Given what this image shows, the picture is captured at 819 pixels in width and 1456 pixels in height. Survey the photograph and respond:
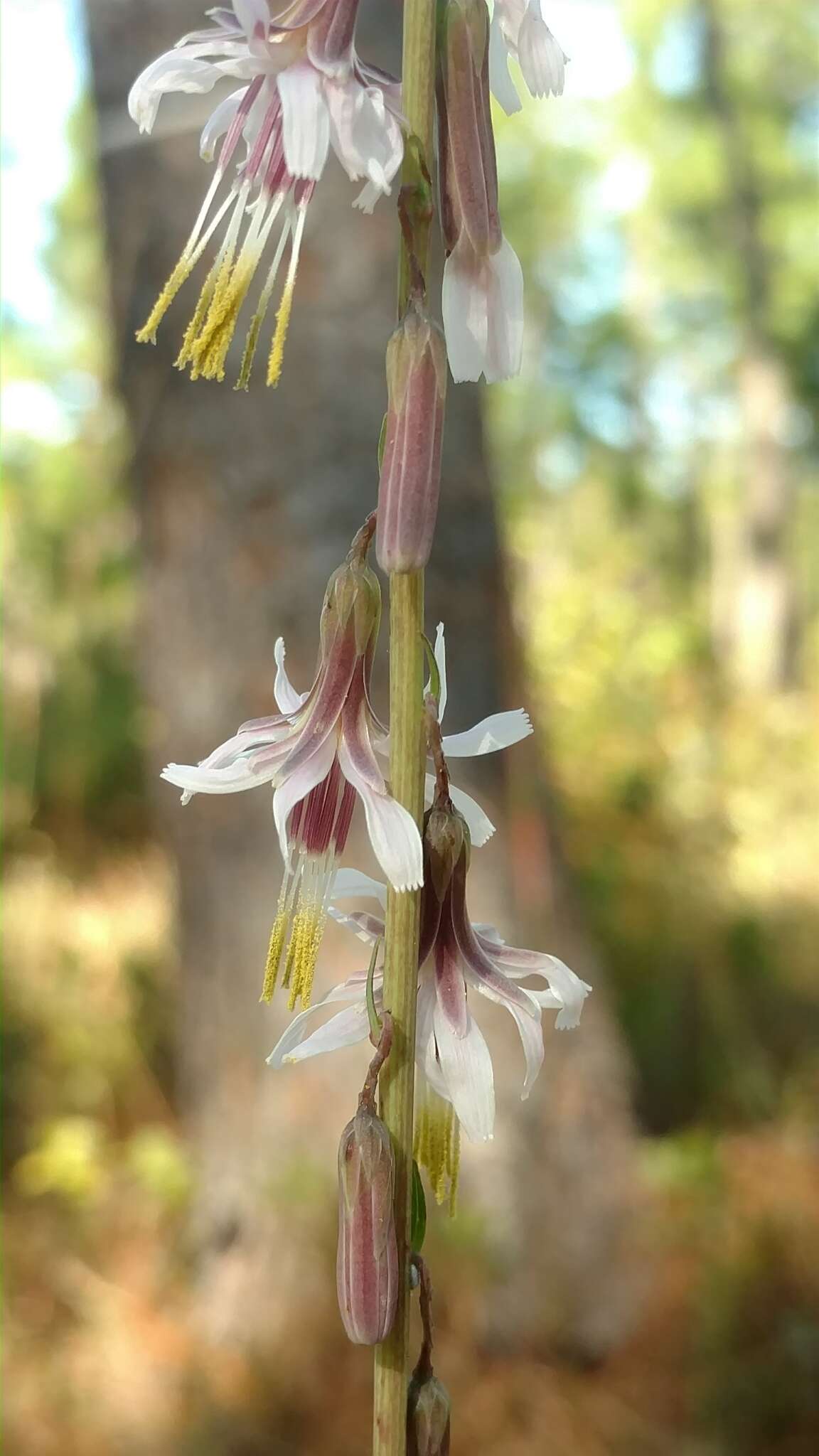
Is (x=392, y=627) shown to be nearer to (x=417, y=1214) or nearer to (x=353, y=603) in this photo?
(x=353, y=603)

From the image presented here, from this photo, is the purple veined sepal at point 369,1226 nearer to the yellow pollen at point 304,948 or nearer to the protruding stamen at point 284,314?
the yellow pollen at point 304,948

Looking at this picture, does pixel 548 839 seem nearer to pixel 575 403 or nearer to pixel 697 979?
pixel 697 979

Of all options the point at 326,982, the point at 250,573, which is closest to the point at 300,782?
the point at 326,982

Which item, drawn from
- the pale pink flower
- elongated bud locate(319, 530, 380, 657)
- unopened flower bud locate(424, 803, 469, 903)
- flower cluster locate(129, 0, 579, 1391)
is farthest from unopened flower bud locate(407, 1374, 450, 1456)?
elongated bud locate(319, 530, 380, 657)

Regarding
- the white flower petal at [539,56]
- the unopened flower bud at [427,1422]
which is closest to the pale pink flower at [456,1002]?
the unopened flower bud at [427,1422]

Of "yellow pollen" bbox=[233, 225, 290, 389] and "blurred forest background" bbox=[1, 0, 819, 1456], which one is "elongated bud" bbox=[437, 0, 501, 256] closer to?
"yellow pollen" bbox=[233, 225, 290, 389]

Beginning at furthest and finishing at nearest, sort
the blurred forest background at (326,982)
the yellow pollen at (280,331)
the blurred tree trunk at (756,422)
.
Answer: the blurred tree trunk at (756,422) → the blurred forest background at (326,982) → the yellow pollen at (280,331)

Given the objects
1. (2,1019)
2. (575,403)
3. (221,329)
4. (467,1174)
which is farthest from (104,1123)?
(575,403)
